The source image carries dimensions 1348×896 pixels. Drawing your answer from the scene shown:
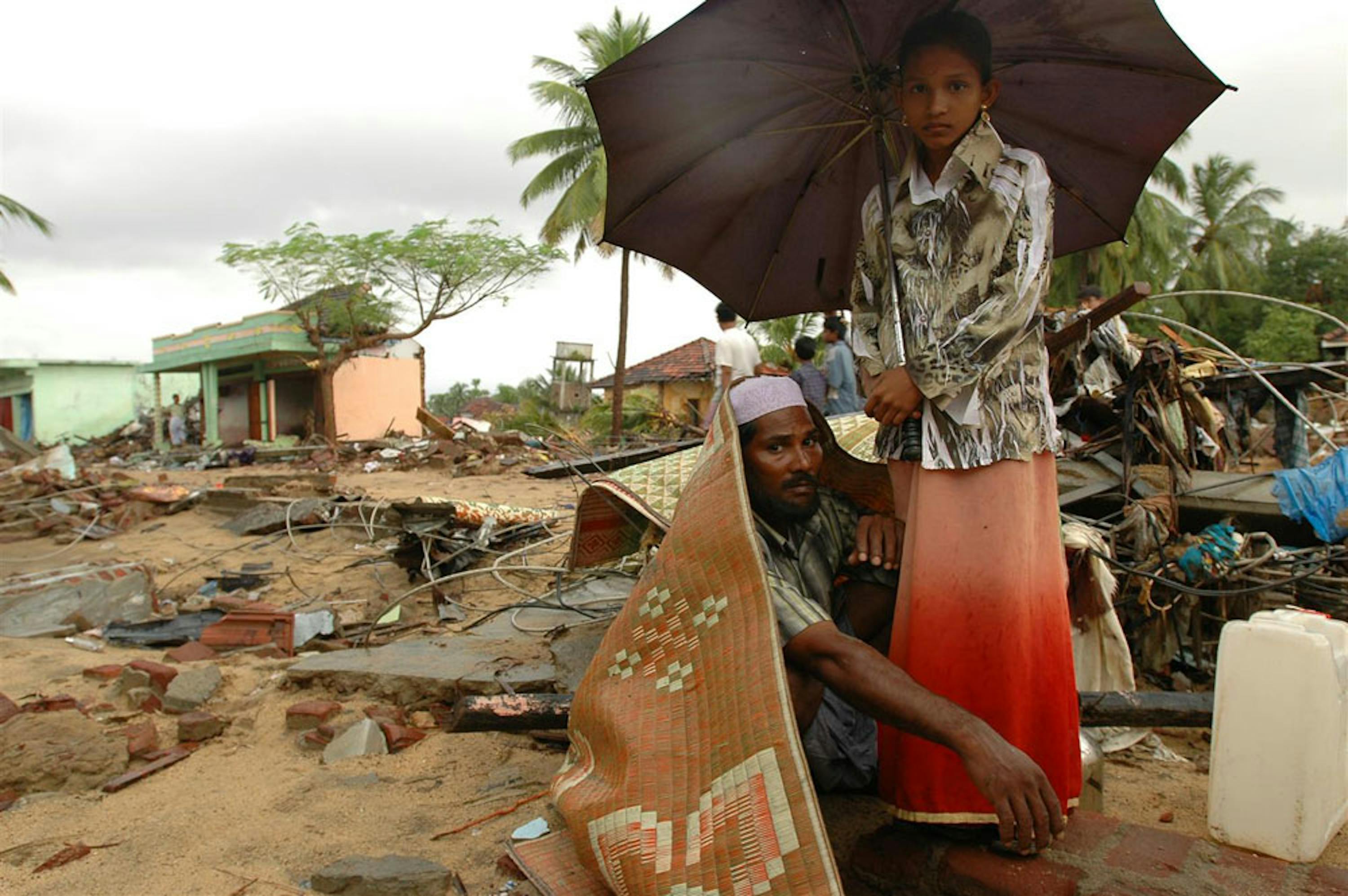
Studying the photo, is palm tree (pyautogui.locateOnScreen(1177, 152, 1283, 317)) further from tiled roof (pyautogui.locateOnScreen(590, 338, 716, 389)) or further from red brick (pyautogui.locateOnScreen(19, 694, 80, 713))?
red brick (pyautogui.locateOnScreen(19, 694, 80, 713))

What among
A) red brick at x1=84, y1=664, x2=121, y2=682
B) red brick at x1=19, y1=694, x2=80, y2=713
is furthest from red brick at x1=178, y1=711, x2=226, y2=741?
red brick at x1=84, y1=664, x2=121, y2=682

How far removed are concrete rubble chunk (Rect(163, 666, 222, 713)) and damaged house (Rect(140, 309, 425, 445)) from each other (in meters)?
19.9

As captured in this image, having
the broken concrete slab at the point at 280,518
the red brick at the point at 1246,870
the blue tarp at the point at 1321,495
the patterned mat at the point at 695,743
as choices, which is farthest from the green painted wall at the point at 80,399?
the red brick at the point at 1246,870

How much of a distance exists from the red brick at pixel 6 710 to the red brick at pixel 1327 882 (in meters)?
4.28

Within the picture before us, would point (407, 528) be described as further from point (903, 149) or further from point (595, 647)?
point (903, 149)

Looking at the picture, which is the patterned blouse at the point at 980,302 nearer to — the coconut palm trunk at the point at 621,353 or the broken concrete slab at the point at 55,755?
the broken concrete slab at the point at 55,755

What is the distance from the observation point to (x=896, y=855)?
2080mm

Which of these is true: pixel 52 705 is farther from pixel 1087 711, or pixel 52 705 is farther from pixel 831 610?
pixel 1087 711

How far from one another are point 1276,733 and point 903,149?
1860 millimetres

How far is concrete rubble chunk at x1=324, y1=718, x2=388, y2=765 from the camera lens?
3.29 metres

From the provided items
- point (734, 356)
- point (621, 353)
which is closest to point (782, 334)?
point (621, 353)

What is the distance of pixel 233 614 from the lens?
196 inches

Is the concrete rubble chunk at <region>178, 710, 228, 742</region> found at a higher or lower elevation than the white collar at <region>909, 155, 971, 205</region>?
lower

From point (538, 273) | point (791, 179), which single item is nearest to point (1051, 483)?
point (791, 179)
